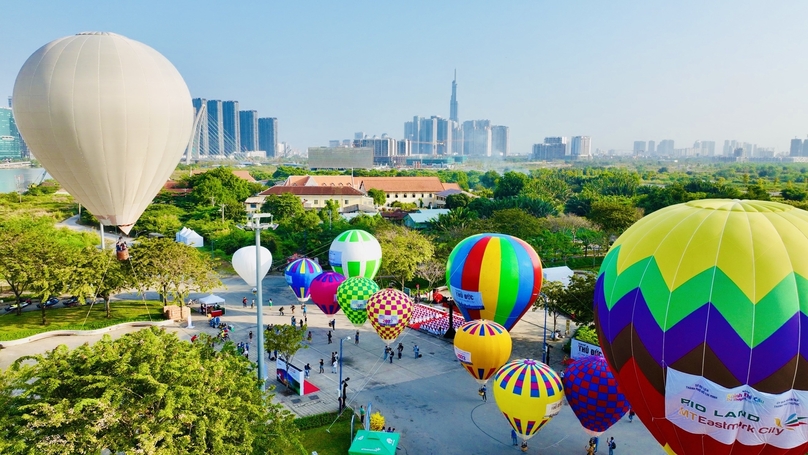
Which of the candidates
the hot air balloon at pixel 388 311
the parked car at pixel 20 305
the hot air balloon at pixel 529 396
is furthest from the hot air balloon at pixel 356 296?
the parked car at pixel 20 305

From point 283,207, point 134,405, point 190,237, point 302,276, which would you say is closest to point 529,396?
point 134,405

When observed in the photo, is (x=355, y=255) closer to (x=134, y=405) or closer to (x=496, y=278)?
(x=496, y=278)

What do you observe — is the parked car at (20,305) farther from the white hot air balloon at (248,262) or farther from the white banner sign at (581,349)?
the white banner sign at (581,349)

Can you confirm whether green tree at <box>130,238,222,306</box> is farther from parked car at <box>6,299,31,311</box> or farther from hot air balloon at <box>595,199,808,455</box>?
hot air balloon at <box>595,199,808,455</box>

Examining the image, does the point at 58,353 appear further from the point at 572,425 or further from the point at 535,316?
the point at 535,316

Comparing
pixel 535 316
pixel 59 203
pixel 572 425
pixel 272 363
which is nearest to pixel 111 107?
pixel 272 363

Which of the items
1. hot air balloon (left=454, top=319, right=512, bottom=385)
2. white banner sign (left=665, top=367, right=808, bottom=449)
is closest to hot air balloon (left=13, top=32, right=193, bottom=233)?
hot air balloon (left=454, top=319, right=512, bottom=385)
